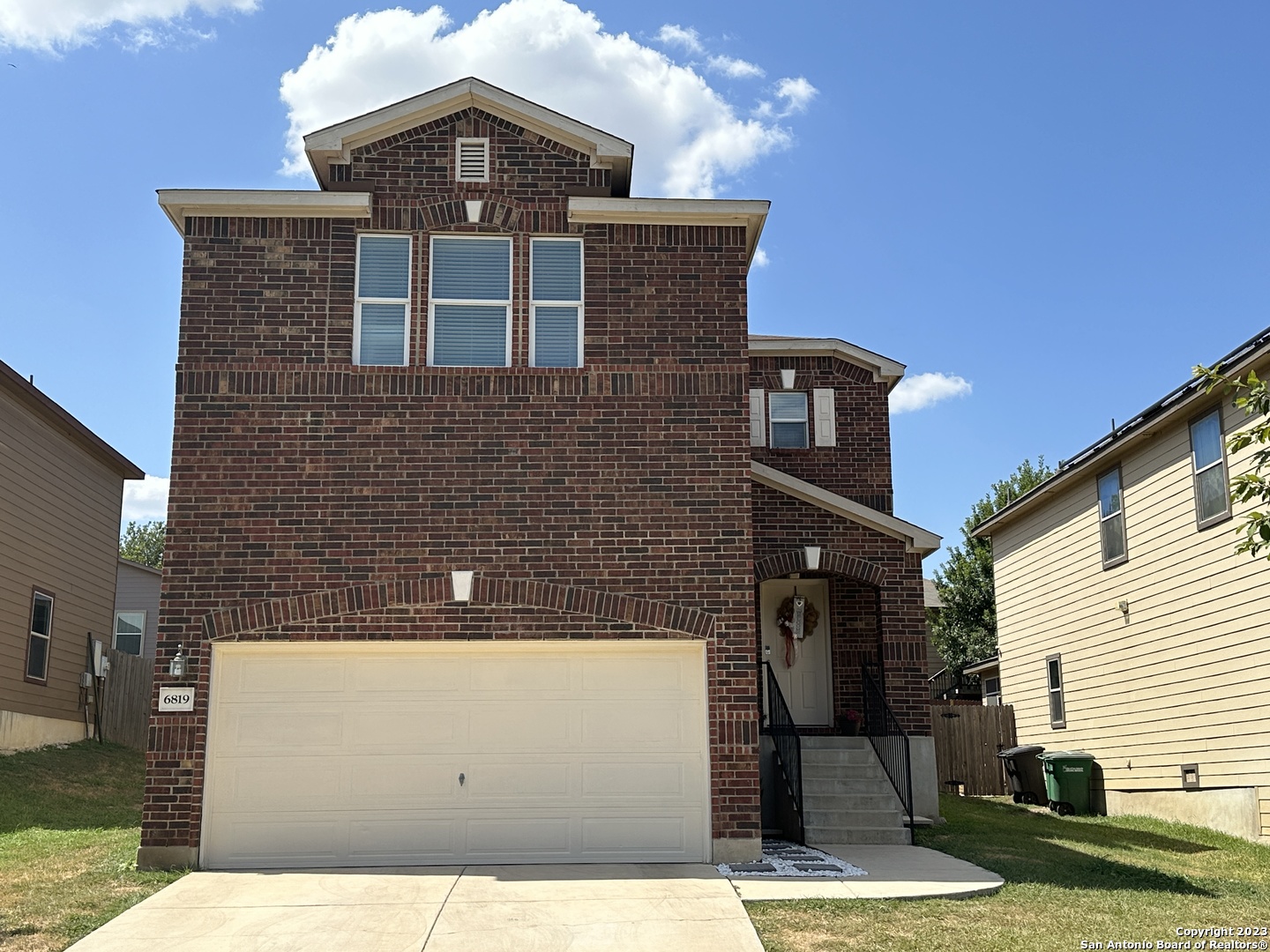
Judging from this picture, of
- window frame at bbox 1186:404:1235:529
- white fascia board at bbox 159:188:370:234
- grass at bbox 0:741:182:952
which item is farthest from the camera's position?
window frame at bbox 1186:404:1235:529

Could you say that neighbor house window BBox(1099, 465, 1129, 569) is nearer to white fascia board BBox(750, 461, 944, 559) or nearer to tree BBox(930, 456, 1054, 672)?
white fascia board BBox(750, 461, 944, 559)

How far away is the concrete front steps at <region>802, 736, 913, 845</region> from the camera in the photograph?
1391cm

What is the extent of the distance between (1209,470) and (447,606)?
9.66 metres

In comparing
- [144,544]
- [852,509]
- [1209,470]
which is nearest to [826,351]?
[852,509]

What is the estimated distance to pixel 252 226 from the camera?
13.2 meters

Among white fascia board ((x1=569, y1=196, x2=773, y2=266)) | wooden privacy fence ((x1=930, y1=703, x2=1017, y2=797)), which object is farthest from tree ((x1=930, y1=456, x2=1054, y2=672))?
white fascia board ((x1=569, y1=196, x2=773, y2=266))

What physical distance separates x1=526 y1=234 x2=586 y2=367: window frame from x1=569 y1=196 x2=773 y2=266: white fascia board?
0.28m

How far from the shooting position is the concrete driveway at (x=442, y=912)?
898 centimetres

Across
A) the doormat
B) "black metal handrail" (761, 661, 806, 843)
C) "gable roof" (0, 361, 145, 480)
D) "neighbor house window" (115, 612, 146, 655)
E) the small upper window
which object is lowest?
the doormat

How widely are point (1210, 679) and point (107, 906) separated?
42.3 feet

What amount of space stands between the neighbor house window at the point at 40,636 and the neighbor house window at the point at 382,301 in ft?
34.6

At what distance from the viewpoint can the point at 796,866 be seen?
1180 cm

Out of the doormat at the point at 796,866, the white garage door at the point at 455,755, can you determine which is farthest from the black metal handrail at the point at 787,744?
the white garage door at the point at 455,755

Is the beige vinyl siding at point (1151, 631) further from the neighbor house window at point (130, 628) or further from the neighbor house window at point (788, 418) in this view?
the neighbor house window at point (130, 628)
